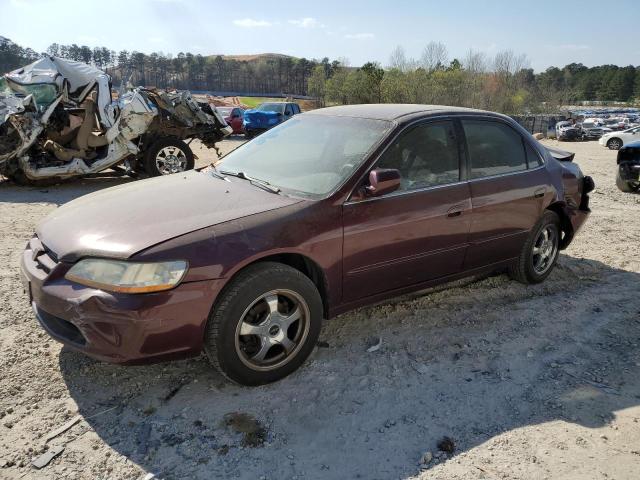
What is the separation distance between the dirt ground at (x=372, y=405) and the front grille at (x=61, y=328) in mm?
397

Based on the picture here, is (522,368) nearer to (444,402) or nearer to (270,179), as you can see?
(444,402)

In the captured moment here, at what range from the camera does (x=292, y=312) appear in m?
3.12

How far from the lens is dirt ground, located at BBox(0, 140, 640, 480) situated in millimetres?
2467

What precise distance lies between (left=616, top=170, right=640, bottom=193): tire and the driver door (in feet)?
23.7

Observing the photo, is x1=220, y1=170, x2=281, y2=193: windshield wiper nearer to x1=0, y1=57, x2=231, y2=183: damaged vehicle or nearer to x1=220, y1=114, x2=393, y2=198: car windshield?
x1=220, y1=114, x2=393, y2=198: car windshield

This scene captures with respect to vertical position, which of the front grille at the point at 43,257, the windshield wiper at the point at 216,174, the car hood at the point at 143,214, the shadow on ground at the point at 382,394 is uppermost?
the windshield wiper at the point at 216,174

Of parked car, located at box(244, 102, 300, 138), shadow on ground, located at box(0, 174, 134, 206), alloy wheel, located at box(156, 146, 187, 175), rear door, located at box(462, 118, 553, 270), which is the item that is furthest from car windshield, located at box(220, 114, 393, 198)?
parked car, located at box(244, 102, 300, 138)

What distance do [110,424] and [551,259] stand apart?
410 centimetres

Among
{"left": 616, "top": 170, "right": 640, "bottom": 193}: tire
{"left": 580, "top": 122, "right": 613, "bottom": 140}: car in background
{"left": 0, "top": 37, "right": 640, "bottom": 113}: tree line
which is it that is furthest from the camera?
{"left": 0, "top": 37, "right": 640, "bottom": 113}: tree line

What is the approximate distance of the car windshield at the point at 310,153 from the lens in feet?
11.2

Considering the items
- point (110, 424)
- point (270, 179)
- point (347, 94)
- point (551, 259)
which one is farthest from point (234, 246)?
point (347, 94)

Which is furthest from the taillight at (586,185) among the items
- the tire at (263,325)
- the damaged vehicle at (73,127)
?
the damaged vehicle at (73,127)

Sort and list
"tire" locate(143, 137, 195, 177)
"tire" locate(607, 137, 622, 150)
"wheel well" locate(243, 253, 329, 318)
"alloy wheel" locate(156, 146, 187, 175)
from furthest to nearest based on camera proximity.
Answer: "tire" locate(607, 137, 622, 150) < "alloy wheel" locate(156, 146, 187, 175) < "tire" locate(143, 137, 195, 177) < "wheel well" locate(243, 253, 329, 318)

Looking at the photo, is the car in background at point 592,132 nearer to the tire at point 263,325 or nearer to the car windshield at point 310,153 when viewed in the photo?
the car windshield at point 310,153
